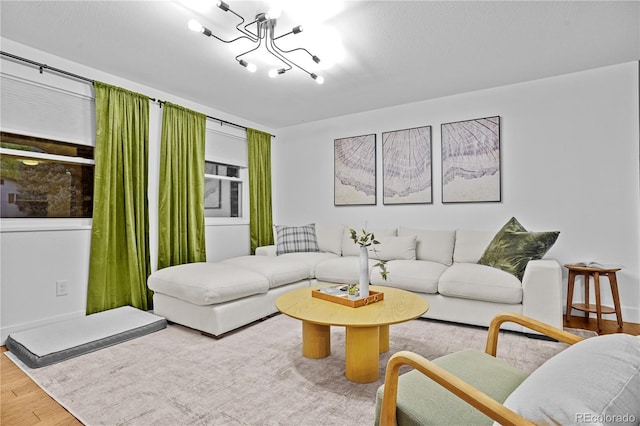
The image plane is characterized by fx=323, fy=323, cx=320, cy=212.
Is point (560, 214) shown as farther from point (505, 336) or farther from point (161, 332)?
point (161, 332)

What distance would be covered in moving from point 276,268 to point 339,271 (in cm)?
69

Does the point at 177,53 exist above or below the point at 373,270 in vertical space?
above

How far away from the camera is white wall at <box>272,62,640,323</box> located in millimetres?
3076

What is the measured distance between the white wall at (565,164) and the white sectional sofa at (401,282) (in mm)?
467

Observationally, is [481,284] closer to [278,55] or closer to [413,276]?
[413,276]

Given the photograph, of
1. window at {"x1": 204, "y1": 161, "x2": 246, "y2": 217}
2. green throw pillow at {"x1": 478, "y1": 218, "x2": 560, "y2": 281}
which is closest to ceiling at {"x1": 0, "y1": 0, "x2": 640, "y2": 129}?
window at {"x1": 204, "y1": 161, "x2": 246, "y2": 217}

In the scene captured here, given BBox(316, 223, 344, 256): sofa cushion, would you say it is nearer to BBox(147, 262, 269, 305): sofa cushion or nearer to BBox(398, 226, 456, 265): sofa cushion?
BBox(398, 226, 456, 265): sofa cushion

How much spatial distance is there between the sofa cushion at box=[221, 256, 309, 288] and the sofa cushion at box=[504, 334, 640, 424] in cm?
260

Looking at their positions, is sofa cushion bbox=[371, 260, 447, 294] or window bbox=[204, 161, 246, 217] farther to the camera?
window bbox=[204, 161, 246, 217]

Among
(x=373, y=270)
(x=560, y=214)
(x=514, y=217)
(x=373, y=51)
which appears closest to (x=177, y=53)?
(x=373, y=51)

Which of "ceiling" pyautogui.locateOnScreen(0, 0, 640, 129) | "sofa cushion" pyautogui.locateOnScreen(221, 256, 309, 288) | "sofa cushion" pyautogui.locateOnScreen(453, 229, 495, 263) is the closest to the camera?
"ceiling" pyautogui.locateOnScreen(0, 0, 640, 129)

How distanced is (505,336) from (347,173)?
2820 millimetres

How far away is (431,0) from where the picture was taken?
7.02 ft

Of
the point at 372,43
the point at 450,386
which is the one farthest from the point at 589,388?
the point at 372,43
